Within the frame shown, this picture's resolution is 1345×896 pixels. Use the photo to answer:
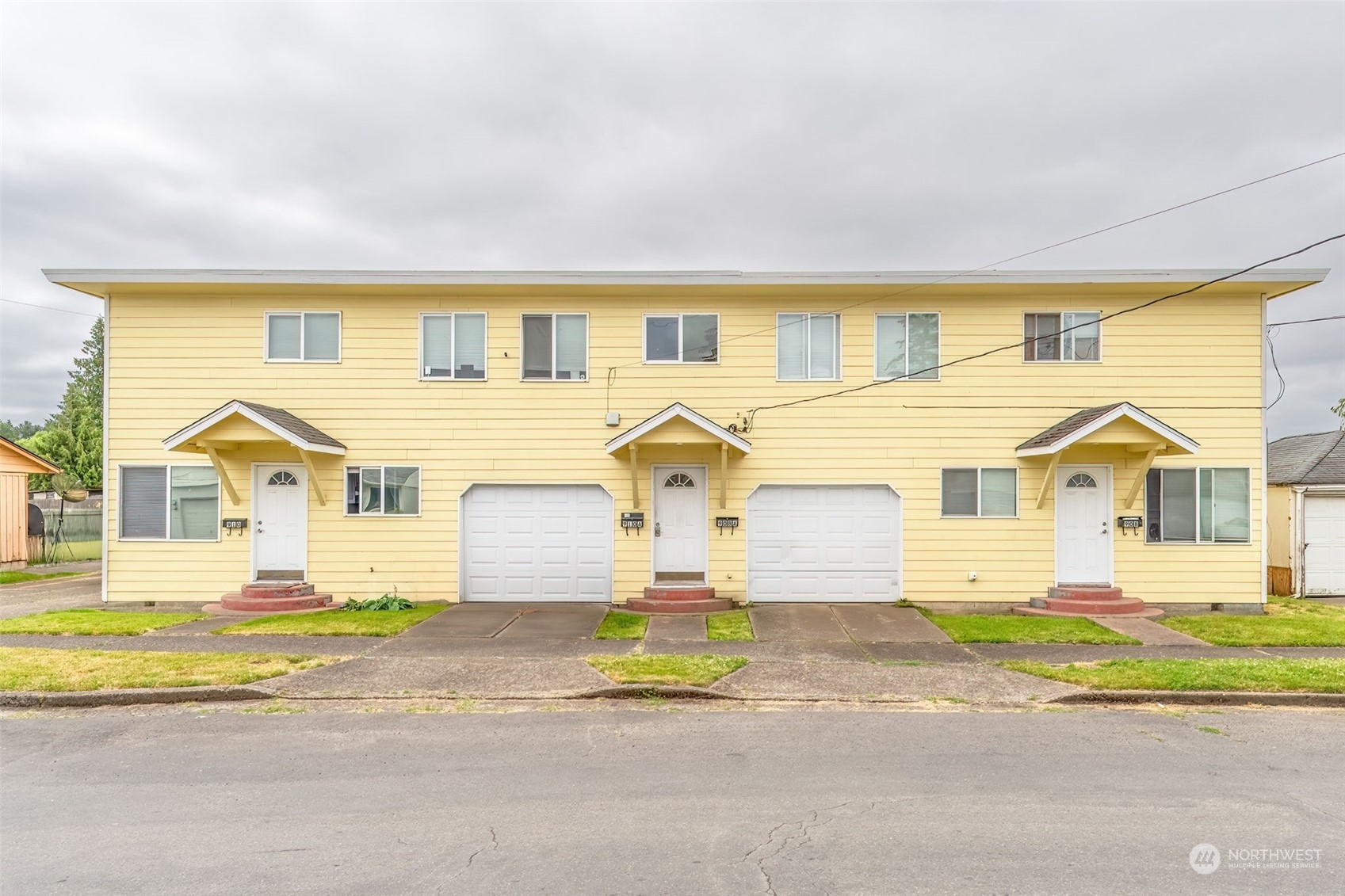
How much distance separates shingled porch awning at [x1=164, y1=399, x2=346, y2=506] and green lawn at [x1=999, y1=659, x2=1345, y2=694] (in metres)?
11.0

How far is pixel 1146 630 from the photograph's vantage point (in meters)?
11.1

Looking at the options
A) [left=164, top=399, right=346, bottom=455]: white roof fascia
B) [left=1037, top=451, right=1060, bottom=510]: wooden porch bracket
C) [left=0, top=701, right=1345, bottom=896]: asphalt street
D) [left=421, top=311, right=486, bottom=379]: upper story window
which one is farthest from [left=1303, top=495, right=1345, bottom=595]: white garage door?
[left=164, top=399, right=346, bottom=455]: white roof fascia

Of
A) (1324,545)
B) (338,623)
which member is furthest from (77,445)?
(1324,545)

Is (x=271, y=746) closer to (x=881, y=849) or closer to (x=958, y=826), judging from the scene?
(x=881, y=849)

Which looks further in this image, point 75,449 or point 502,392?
point 75,449

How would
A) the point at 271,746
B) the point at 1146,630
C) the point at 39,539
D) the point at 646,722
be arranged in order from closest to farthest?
1. the point at 271,746
2. the point at 646,722
3. the point at 1146,630
4. the point at 39,539

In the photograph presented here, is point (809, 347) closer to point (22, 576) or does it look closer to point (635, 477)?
point (635, 477)

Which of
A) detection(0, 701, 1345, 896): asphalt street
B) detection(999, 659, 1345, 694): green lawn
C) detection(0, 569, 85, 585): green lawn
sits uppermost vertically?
detection(999, 659, 1345, 694): green lawn

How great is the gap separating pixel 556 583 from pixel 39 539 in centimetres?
1653

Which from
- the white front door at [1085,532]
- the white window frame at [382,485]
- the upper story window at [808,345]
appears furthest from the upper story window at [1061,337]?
the white window frame at [382,485]

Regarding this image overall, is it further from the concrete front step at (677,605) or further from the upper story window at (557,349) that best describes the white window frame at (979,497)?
the upper story window at (557,349)

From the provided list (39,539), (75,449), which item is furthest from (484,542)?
(75,449)

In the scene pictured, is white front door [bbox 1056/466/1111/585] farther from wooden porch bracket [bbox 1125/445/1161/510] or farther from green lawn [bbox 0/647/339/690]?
green lawn [bbox 0/647/339/690]

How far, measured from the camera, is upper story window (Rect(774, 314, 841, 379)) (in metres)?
13.3
